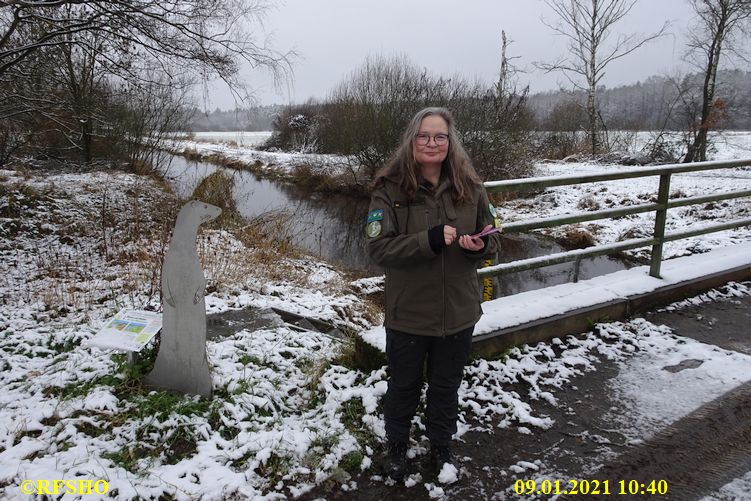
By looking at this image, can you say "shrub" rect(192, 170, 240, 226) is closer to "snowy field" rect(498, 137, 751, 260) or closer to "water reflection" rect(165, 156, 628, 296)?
"water reflection" rect(165, 156, 628, 296)

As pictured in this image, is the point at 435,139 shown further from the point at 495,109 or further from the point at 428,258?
the point at 495,109

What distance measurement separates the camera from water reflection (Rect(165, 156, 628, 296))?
1017cm

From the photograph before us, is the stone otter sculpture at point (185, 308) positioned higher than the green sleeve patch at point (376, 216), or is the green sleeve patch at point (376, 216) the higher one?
the green sleeve patch at point (376, 216)

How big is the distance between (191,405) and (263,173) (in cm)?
2570

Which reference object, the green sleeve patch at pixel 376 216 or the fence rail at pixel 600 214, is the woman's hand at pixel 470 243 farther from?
the fence rail at pixel 600 214

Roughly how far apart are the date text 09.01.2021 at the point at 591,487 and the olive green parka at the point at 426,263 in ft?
2.99

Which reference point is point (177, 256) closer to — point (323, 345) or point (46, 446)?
point (46, 446)

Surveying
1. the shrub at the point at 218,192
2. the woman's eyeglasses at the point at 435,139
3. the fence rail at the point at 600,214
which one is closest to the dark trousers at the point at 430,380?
the woman's eyeglasses at the point at 435,139

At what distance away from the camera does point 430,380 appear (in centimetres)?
261

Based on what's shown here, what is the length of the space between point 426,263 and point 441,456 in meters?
1.07

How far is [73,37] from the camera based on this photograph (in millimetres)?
7434

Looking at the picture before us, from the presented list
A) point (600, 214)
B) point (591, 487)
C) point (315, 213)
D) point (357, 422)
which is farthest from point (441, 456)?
point (315, 213)

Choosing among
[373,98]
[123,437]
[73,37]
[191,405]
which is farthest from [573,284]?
[373,98]

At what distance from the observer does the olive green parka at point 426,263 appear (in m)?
2.37
